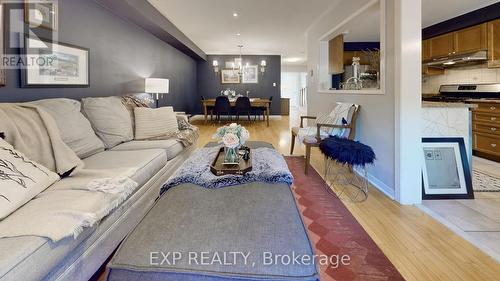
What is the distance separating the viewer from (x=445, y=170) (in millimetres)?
2842

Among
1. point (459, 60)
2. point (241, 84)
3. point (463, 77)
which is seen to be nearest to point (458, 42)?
point (459, 60)

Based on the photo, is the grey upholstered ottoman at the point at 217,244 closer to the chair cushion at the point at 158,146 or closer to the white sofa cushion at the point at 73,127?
the white sofa cushion at the point at 73,127

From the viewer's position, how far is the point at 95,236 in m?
1.52

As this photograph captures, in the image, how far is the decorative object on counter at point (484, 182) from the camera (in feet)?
9.83

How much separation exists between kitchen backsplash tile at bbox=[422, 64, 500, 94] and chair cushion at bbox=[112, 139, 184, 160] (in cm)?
499

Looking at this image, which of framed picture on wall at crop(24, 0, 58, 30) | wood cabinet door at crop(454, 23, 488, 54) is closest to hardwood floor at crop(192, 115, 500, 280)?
framed picture on wall at crop(24, 0, 58, 30)

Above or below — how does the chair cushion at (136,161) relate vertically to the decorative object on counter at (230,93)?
below

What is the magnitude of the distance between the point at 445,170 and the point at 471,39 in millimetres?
3136

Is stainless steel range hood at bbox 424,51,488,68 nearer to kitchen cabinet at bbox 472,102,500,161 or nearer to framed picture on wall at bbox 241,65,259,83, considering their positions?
kitchen cabinet at bbox 472,102,500,161

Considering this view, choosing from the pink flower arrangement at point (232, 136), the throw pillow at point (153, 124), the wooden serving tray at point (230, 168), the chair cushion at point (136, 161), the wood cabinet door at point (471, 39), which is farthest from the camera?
the wood cabinet door at point (471, 39)

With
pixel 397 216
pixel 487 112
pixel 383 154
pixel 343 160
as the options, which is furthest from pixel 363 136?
pixel 487 112

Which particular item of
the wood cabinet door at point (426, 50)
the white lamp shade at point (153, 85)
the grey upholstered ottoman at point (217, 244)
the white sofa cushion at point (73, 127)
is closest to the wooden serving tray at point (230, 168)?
the grey upholstered ottoman at point (217, 244)

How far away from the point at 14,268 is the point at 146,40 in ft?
16.9

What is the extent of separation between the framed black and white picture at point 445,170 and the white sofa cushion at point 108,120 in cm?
304
